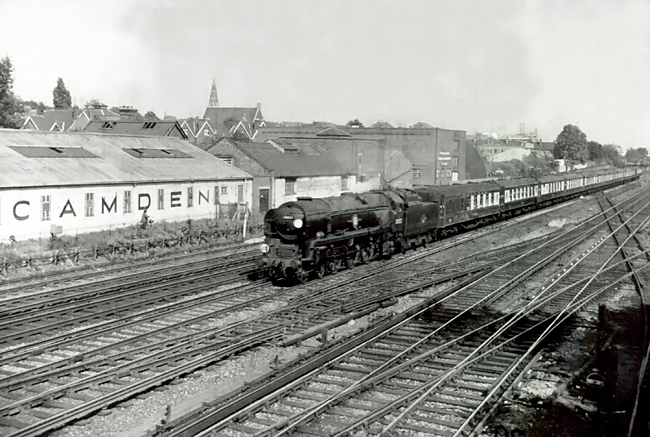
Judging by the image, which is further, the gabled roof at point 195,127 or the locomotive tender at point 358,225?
the gabled roof at point 195,127

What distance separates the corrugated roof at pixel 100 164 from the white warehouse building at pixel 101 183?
50 millimetres

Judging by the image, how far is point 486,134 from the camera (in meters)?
184

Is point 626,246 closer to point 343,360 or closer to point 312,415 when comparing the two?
point 343,360

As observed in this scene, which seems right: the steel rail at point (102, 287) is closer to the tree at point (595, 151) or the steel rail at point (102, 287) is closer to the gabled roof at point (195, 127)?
the gabled roof at point (195, 127)

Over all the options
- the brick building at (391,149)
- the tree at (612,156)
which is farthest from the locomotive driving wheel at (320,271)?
the tree at (612,156)

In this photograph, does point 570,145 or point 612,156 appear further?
point 612,156

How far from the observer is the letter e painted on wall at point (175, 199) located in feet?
118

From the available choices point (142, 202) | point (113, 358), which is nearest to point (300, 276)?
point (113, 358)

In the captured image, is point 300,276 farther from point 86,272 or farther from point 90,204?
point 90,204

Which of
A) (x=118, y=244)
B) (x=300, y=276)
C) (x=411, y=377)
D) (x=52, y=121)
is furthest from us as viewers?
(x=52, y=121)

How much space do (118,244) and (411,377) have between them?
1879cm

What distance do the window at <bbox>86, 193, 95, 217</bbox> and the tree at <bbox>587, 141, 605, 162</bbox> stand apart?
150769 mm

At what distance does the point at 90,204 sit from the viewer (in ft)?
102

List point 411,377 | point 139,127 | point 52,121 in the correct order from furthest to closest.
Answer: point 52,121 < point 139,127 < point 411,377
